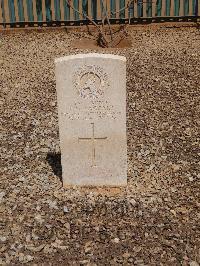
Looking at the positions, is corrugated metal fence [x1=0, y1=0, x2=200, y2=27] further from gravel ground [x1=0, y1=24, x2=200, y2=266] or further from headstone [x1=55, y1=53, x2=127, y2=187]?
headstone [x1=55, y1=53, x2=127, y2=187]

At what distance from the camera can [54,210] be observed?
499 cm

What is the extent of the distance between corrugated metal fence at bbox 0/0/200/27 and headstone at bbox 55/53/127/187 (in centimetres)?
673

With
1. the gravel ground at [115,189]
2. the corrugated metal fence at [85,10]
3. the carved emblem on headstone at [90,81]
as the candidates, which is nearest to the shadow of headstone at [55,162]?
the gravel ground at [115,189]

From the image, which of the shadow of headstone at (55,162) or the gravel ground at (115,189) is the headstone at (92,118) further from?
the shadow of headstone at (55,162)

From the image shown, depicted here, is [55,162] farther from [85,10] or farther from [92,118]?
[85,10]

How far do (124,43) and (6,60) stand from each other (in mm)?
2529

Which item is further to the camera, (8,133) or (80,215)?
(8,133)

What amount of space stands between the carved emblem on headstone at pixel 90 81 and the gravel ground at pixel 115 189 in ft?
3.73

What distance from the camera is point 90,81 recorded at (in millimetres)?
4758

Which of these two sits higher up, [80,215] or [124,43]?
[124,43]

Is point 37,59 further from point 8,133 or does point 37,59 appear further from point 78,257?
point 78,257

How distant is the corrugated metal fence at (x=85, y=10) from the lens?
11.3m

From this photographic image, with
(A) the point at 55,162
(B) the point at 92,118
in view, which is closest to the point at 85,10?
(A) the point at 55,162

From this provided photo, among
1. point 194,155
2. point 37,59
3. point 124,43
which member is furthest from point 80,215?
point 124,43
